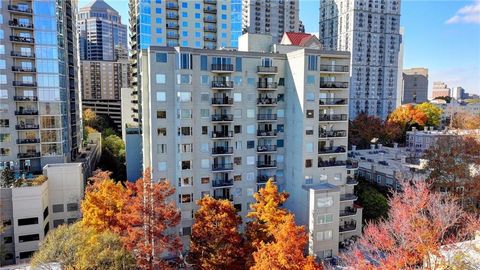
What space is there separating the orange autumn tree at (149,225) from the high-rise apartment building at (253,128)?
7202 mm

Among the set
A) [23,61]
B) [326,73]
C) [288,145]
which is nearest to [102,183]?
[288,145]

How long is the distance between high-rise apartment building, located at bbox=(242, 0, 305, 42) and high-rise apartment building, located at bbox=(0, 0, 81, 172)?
8472 centimetres

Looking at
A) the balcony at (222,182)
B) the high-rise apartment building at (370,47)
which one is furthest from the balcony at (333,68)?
the high-rise apartment building at (370,47)

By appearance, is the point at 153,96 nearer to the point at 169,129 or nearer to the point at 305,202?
the point at 169,129

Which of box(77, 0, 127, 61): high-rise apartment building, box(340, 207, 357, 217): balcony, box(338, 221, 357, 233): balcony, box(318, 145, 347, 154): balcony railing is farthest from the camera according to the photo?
box(77, 0, 127, 61): high-rise apartment building

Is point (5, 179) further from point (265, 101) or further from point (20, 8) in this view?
point (265, 101)

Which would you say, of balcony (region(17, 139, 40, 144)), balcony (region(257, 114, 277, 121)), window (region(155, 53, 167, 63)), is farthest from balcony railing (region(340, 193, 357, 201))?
balcony (region(17, 139, 40, 144))

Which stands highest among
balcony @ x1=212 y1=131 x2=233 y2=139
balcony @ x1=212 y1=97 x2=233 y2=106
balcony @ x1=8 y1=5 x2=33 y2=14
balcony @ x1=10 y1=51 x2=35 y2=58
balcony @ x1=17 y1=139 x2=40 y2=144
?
Result: balcony @ x1=8 y1=5 x2=33 y2=14

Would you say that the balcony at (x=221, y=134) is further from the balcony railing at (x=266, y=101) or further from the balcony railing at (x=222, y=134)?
the balcony railing at (x=266, y=101)

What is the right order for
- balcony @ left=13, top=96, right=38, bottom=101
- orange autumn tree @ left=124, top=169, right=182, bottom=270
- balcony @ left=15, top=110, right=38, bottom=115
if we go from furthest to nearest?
1. balcony @ left=15, top=110, right=38, bottom=115
2. balcony @ left=13, top=96, right=38, bottom=101
3. orange autumn tree @ left=124, top=169, right=182, bottom=270

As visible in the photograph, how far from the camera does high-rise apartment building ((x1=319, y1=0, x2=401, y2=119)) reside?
115 m

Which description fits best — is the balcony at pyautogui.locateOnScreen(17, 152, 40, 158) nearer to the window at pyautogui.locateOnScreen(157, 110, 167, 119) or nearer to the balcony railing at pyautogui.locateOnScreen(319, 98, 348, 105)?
the window at pyautogui.locateOnScreen(157, 110, 167, 119)

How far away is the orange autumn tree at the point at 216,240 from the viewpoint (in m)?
28.0

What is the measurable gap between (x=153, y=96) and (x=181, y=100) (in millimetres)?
3010
